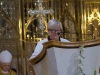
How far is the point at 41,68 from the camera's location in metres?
2.37

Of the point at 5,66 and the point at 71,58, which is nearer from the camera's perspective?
the point at 71,58

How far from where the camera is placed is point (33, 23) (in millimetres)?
8141

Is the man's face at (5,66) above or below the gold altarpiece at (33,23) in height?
below

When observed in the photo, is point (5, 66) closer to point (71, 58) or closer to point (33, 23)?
point (71, 58)

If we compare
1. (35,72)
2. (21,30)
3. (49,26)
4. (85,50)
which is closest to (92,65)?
(85,50)

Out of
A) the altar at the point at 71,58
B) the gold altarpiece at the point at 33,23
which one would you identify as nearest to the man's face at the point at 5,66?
the altar at the point at 71,58

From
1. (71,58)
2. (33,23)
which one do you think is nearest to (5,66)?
(71,58)

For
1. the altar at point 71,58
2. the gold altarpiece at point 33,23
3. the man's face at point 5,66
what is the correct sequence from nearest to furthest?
the altar at point 71,58 → the man's face at point 5,66 → the gold altarpiece at point 33,23

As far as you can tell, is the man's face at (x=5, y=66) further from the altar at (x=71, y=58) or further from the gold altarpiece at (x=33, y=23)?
the gold altarpiece at (x=33, y=23)

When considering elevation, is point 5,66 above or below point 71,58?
below

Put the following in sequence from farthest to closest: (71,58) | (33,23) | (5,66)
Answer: (33,23) < (5,66) < (71,58)

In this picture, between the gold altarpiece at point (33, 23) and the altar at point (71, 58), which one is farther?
the gold altarpiece at point (33, 23)

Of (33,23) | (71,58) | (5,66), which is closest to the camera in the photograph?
(71,58)

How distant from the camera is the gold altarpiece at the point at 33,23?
7844 mm
